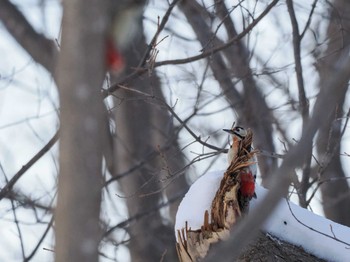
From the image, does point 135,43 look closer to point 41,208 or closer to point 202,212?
point 41,208

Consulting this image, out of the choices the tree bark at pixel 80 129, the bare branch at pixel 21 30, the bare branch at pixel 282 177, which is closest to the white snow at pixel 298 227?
the tree bark at pixel 80 129

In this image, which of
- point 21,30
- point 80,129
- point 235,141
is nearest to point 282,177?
point 80,129

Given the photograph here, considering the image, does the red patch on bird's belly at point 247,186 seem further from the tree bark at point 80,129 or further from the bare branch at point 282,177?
the bare branch at point 282,177

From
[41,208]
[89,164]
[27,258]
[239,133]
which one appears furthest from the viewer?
[41,208]

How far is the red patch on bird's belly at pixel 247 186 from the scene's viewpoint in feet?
15.9

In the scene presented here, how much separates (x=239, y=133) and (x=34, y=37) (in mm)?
3944

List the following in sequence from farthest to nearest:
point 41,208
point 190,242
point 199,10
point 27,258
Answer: point 199,10
point 41,208
point 27,258
point 190,242

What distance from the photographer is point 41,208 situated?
7.78m

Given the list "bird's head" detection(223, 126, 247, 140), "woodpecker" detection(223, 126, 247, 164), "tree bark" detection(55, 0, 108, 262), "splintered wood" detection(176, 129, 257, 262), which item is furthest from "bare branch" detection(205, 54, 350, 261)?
"bird's head" detection(223, 126, 247, 140)

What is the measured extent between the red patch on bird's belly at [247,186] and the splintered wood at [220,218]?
0.03 metres

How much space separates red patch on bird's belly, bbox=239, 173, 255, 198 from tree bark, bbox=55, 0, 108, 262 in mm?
2452

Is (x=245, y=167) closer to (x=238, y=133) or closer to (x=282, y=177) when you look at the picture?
(x=238, y=133)

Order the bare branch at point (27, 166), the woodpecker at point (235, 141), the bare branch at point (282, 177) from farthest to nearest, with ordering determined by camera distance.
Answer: the bare branch at point (27, 166) → the woodpecker at point (235, 141) → the bare branch at point (282, 177)

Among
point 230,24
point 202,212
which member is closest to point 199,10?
point 230,24
